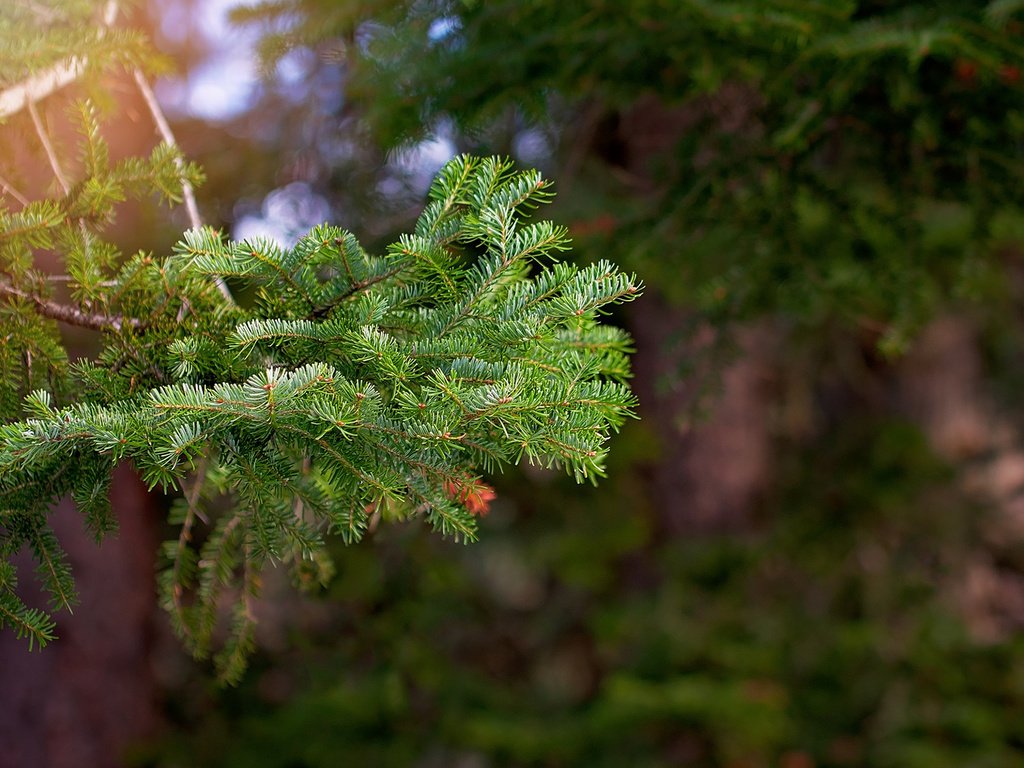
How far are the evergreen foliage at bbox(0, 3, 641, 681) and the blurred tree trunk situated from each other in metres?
2.37

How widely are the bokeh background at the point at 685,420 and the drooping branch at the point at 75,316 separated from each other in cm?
61

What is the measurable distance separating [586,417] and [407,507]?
0.35 meters

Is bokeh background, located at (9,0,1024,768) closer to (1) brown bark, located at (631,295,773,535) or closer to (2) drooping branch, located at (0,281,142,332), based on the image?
(1) brown bark, located at (631,295,773,535)

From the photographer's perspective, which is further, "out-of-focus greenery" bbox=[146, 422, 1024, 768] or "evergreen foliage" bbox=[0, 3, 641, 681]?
"out-of-focus greenery" bbox=[146, 422, 1024, 768]

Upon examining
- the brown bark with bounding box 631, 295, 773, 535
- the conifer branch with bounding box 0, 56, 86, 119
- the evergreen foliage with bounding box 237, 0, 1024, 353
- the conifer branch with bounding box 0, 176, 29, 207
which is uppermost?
the brown bark with bounding box 631, 295, 773, 535

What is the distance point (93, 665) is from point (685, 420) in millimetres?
3002

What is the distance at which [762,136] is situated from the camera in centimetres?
227

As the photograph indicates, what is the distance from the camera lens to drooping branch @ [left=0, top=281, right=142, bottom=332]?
1.16 meters

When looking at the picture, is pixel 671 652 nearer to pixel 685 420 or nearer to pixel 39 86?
pixel 685 420

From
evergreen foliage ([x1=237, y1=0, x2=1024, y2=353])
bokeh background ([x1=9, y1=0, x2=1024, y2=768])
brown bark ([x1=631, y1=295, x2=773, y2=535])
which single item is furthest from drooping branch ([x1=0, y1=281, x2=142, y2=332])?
brown bark ([x1=631, y1=295, x2=773, y2=535])

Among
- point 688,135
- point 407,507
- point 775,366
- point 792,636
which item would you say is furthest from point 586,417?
point 775,366

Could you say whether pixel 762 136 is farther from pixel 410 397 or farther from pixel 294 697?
pixel 294 697

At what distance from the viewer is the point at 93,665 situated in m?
3.68

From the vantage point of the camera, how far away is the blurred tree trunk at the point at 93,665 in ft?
11.2
